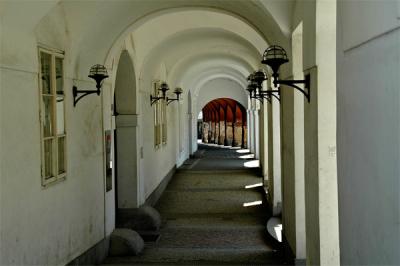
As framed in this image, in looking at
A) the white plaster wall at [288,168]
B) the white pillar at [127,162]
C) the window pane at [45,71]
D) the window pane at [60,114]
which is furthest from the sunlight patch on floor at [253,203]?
the window pane at [45,71]

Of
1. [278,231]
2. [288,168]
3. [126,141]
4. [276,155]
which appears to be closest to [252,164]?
[276,155]

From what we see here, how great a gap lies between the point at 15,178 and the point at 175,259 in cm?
431

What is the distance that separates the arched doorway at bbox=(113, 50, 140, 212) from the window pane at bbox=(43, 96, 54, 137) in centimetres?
487

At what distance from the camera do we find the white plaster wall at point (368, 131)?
286cm

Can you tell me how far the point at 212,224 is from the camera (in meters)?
12.0

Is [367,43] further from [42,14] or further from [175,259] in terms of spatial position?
[175,259]

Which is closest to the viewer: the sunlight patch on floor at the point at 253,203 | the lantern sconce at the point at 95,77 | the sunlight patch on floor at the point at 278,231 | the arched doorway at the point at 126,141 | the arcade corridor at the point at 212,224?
the lantern sconce at the point at 95,77

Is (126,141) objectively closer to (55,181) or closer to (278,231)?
(278,231)

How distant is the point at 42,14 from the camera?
5902 mm

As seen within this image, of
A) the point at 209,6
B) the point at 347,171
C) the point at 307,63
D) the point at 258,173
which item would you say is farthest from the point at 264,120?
the point at 347,171

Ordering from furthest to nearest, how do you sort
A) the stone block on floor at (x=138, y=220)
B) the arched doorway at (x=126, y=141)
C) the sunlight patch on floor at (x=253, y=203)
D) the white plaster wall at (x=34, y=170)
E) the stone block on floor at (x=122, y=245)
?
the sunlight patch on floor at (x=253, y=203)
the arched doorway at (x=126, y=141)
the stone block on floor at (x=138, y=220)
the stone block on floor at (x=122, y=245)
the white plaster wall at (x=34, y=170)

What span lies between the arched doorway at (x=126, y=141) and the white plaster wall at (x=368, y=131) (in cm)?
Result: 790

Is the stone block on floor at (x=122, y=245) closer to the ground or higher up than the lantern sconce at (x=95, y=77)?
closer to the ground

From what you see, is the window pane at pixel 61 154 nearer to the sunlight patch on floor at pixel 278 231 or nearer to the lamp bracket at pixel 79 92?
the lamp bracket at pixel 79 92
